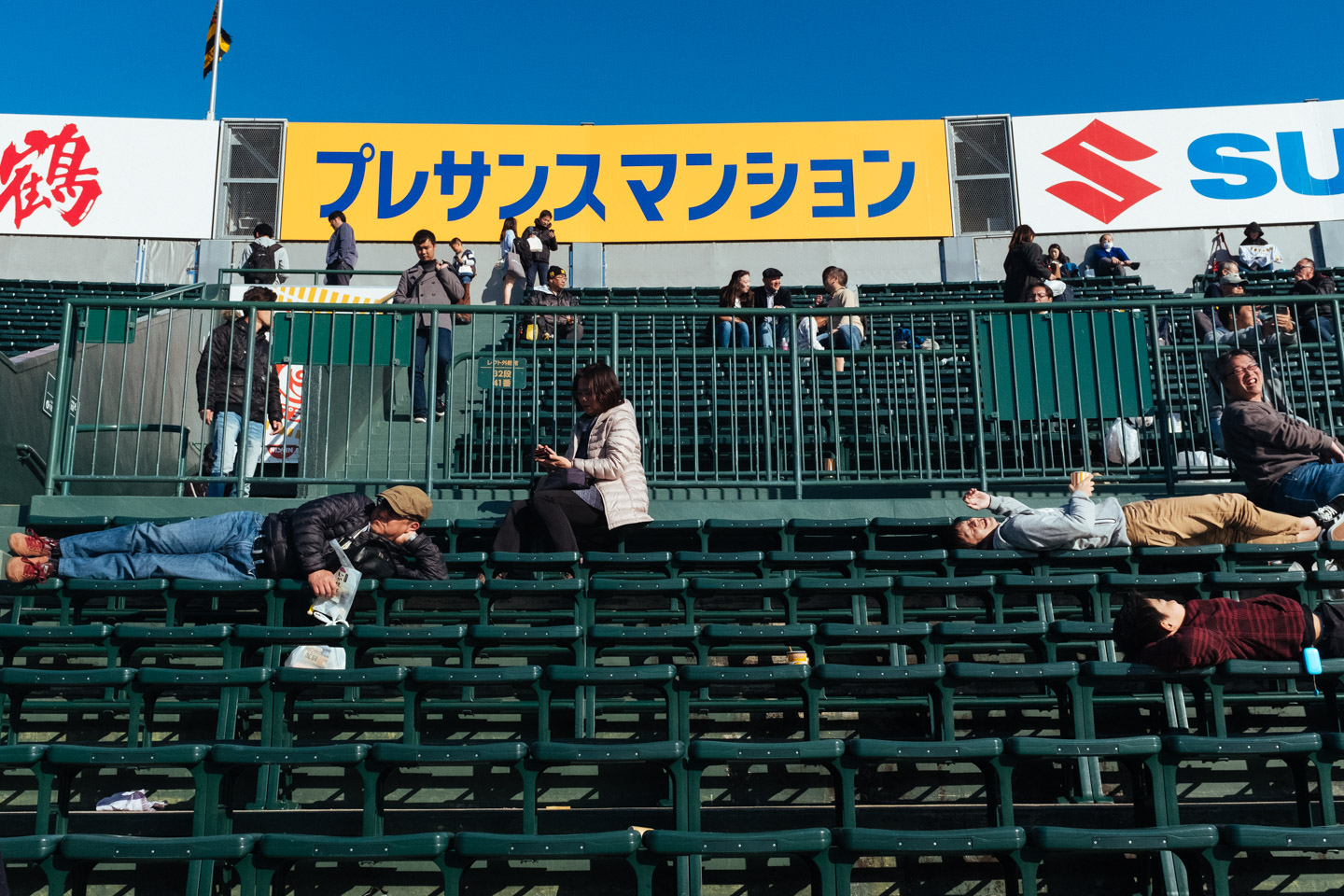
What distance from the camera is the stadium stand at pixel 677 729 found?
352 cm

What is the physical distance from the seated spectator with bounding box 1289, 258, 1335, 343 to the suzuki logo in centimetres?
291

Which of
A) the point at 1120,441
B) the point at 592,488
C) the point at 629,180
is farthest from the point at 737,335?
the point at 629,180

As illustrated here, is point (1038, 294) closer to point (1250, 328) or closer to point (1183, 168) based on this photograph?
point (1250, 328)

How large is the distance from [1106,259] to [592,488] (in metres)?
10.8

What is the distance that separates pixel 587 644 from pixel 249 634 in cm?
137

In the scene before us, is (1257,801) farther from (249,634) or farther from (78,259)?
(78,259)

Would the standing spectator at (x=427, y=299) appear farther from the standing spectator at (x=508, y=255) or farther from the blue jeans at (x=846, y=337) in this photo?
the standing spectator at (x=508, y=255)

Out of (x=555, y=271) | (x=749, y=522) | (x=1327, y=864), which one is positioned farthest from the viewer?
(x=555, y=271)

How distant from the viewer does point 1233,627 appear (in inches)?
173

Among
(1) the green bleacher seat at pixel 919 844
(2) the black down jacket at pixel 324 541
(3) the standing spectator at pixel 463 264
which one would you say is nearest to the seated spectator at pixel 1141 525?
(1) the green bleacher seat at pixel 919 844

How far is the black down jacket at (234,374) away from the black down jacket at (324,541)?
1.90m

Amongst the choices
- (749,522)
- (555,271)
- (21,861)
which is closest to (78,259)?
(555,271)

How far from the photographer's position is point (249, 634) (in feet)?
15.4

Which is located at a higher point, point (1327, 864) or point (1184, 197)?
point (1184, 197)
